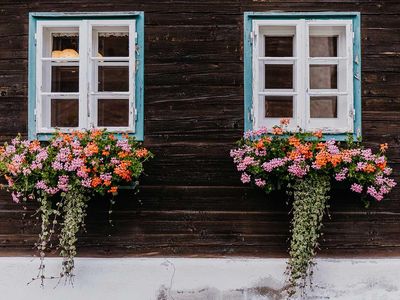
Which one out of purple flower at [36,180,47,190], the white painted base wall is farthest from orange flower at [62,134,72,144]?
the white painted base wall

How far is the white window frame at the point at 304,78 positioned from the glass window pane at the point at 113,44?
1.18 m

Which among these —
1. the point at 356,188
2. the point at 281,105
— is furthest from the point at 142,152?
the point at 356,188

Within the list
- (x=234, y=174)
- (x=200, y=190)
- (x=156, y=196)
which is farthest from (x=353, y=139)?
(x=156, y=196)

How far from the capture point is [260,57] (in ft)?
18.0

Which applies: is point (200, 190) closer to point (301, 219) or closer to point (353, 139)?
point (301, 219)

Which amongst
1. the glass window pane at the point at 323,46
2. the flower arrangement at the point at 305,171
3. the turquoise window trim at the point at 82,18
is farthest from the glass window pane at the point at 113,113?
the glass window pane at the point at 323,46

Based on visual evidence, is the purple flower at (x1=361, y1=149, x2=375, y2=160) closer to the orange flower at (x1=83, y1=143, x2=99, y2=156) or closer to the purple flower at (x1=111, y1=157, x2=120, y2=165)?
the purple flower at (x1=111, y1=157, x2=120, y2=165)

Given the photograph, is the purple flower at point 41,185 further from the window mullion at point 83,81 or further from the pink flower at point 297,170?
the pink flower at point 297,170

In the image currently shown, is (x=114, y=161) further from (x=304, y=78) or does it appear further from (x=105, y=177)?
(x=304, y=78)

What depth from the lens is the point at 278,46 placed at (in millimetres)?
5598

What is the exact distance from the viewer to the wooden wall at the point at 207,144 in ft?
17.9

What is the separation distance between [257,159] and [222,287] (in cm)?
118

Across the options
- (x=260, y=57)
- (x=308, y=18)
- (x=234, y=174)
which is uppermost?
(x=308, y=18)

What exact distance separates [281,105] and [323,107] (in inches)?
15.1
